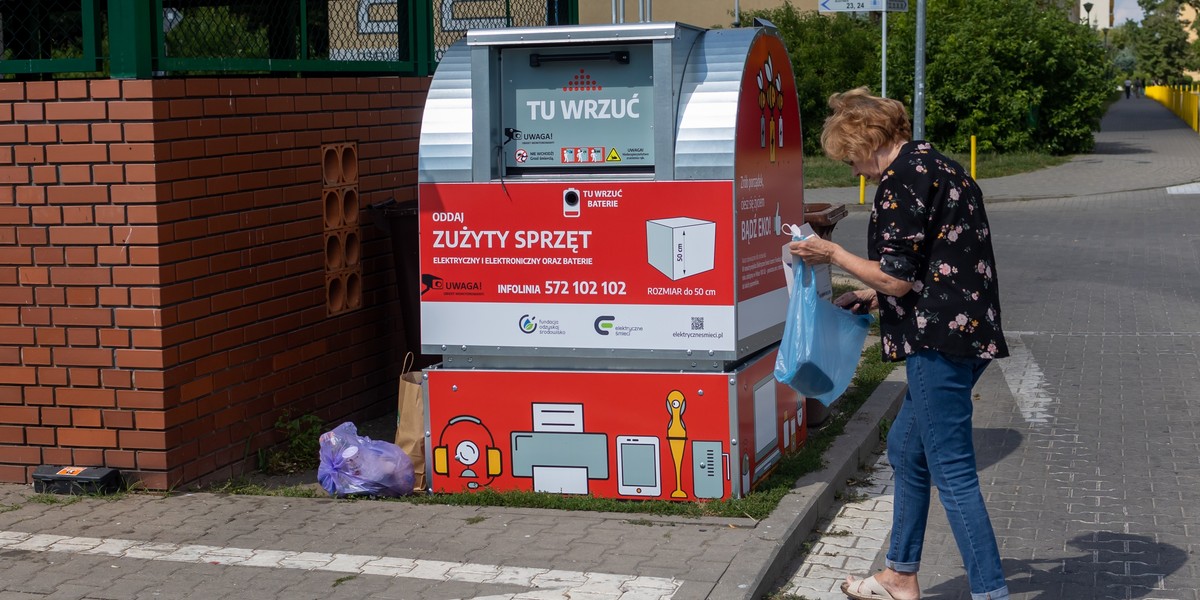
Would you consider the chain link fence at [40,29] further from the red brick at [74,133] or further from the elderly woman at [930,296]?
the elderly woman at [930,296]

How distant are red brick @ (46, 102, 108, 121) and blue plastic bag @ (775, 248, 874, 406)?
2.97 m

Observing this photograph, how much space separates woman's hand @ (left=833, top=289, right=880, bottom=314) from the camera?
5031 millimetres

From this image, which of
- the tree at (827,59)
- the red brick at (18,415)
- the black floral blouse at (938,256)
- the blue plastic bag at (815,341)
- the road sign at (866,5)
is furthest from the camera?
the tree at (827,59)

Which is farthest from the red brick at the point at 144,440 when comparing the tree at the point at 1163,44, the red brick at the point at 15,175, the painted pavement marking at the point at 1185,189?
the tree at the point at 1163,44

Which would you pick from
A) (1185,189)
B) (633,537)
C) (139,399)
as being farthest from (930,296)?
(1185,189)

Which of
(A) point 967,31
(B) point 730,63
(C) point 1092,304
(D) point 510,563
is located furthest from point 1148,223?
(D) point 510,563

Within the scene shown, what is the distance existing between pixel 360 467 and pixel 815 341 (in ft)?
7.16

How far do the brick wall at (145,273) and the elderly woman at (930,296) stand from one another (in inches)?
111

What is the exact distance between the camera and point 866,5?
1592 centimetres

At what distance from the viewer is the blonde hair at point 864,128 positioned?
452 cm

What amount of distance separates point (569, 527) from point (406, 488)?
986 mm

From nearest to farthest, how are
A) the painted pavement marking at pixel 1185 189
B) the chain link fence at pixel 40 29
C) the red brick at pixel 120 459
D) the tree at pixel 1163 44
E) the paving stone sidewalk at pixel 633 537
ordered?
1. the paving stone sidewalk at pixel 633 537
2. the red brick at pixel 120 459
3. the chain link fence at pixel 40 29
4. the painted pavement marking at pixel 1185 189
5. the tree at pixel 1163 44

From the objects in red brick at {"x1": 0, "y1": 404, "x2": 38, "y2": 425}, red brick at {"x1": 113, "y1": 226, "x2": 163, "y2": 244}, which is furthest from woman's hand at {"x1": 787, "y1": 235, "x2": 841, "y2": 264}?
red brick at {"x1": 0, "y1": 404, "x2": 38, "y2": 425}

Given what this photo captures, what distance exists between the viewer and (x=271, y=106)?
6.47 meters
